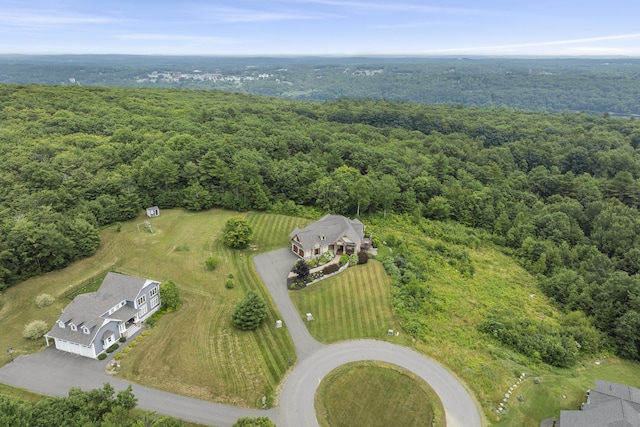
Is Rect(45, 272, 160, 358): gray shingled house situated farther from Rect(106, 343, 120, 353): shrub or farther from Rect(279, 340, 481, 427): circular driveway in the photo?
Rect(279, 340, 481, 427): circular driveway

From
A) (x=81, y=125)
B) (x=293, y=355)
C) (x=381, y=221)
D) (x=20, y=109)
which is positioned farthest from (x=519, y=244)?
(x=20, y=109)

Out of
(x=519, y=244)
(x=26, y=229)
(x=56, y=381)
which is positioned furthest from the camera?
(x=519, y=244)

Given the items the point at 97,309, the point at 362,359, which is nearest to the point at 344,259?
the point at 362,359

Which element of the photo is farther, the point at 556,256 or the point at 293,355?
the point at 556,256

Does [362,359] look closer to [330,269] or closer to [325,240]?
[330,269]

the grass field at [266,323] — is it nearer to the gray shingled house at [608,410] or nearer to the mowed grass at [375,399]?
the gray shingled house at [608,410]

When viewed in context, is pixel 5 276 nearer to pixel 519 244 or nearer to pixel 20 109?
pixel 20 109

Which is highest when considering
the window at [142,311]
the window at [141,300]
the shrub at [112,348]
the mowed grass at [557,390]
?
the window at [141,300]

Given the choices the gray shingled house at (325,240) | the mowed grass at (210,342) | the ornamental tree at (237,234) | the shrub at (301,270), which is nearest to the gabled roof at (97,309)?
the mowed grass at (210,342)
